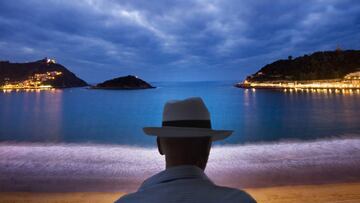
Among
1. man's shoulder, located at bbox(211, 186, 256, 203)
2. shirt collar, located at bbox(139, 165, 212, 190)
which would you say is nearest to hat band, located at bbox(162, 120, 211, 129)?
shirt collar, located at bbox(139, 165, 212, 190)

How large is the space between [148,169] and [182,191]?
32.8ft

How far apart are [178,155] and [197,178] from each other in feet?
0.52

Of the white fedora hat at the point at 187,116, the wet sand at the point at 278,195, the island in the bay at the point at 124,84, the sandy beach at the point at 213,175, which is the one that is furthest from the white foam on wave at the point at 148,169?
the island in the bay at the point at 124,84

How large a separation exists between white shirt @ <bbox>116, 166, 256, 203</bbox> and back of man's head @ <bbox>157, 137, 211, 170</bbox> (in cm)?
11

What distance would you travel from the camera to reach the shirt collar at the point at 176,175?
1.07 metres

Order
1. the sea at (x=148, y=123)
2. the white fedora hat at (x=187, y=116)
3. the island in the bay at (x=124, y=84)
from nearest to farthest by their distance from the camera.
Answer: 1. the white fedora hat at (x=187, y=116)
2. the sea at (x=148, y=123)
3. the island in the bay at (x=124, y=84)

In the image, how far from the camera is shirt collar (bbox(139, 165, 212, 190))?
1.07m

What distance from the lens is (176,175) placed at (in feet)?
3.56

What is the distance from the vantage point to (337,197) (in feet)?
22.2

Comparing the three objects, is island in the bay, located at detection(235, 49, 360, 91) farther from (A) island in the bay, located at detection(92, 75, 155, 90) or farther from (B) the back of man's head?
(B) the back of man's head

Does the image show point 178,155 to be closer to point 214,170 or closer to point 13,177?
point 214,170

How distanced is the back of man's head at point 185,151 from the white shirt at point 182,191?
109 mm

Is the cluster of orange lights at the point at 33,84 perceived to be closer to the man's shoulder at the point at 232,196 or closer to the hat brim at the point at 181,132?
the hat brim at the point at 181,132

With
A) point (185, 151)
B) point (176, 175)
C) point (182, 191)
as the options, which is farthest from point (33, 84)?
point (182, 191)
